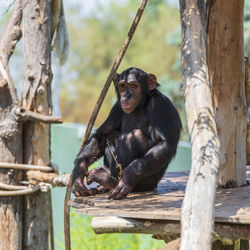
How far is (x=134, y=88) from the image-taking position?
12.9 ft

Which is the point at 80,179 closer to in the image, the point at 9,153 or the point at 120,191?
the point at 120,191

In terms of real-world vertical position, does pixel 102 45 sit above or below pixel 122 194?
above

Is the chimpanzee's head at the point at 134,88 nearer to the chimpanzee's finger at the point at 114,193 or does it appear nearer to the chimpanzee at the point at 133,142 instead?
the chimpanzee at the point at 133,142

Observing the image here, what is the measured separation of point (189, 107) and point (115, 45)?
88.6 ft

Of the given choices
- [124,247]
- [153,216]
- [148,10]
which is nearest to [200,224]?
[153,216]

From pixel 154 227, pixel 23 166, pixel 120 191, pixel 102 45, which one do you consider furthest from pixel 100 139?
pixel 102 45

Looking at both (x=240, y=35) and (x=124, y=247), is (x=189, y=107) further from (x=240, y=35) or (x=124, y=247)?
(x=124, y=247)

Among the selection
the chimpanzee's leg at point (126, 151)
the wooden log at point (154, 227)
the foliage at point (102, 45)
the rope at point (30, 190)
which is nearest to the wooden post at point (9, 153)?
the rope at point (30, 190)

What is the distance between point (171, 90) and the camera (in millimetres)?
14578

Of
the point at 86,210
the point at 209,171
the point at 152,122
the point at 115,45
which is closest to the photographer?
the point at 209,171

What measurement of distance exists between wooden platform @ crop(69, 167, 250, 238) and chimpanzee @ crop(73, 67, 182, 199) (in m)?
0.14

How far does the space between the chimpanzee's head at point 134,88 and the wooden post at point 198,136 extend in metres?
1.01

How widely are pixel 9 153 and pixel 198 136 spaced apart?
2.80 meters

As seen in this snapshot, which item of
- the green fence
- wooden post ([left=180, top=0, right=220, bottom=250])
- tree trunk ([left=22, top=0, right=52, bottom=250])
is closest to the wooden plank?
wooden post ([left=180, top=0, right=220, bottom=250])
